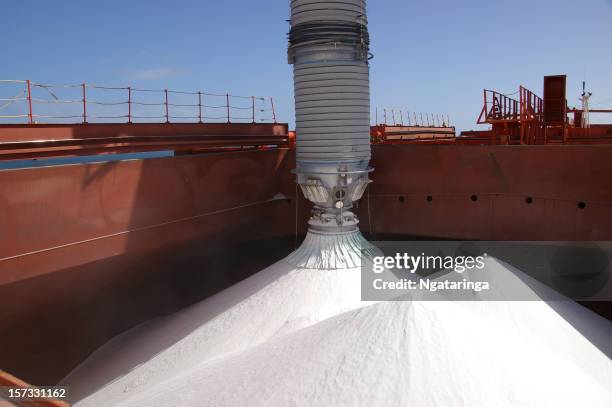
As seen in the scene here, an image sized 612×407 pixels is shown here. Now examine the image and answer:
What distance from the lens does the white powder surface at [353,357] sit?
4844mm

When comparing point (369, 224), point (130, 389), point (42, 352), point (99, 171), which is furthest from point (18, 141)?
point (369, 224)

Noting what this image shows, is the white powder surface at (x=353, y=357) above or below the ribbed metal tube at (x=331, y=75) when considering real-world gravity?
below

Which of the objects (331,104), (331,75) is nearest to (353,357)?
(331,104)

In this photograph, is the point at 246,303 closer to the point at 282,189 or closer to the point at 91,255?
the point at 91,255

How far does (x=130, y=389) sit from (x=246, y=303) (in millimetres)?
2662

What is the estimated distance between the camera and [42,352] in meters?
8.66

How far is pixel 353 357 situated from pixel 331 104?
6045mm

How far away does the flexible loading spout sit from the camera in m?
9.88

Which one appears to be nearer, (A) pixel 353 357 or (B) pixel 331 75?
(A) pixel 353 357

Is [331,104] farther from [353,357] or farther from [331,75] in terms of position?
[353,357]

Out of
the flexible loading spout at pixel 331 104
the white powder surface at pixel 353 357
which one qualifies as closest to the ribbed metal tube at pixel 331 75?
the flexible loading spout at pixel 331 104

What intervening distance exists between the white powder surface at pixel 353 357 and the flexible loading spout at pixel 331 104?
199 centimetres

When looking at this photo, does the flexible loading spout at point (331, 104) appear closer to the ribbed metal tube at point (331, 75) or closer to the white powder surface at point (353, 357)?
the ribbed metal tube at point (331, 75)

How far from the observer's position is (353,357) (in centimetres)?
533
